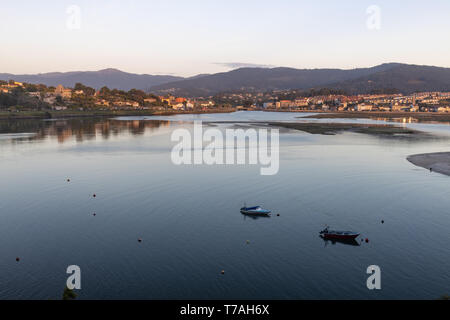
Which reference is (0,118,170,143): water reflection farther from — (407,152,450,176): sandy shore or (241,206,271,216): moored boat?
(407,152,450,176): sandy shore

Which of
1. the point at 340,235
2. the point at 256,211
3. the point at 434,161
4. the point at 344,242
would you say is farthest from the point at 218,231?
the point at 434,161

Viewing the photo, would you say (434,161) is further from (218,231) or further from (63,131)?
(63,131)

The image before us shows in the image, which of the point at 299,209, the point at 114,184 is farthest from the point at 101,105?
the point at 299,209

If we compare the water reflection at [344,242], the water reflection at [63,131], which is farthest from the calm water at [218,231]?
the water reflection at [63,131]

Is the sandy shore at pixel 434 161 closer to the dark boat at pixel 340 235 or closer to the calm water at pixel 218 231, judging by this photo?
the calm water at pixel 218 231

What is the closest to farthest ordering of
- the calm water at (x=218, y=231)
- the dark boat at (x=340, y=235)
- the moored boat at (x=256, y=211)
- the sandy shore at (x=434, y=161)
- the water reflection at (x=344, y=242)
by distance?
the calm water at (x=218, y=231) → the water reflection at (x=344, y=242) → the dark boat at (x=340, y=235) → the moored boat at (x=256, y=211) → the sandy shore at (x=434, y=161)

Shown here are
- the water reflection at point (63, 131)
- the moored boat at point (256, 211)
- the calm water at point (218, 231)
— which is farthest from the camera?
the water reflection at point (63, 131)

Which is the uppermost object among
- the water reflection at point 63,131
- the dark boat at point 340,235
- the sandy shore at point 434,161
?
the water reflection at point 63,131

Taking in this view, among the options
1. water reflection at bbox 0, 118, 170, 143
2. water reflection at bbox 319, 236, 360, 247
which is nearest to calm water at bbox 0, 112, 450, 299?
water reflection at bbox 319, 236, 360, 247
